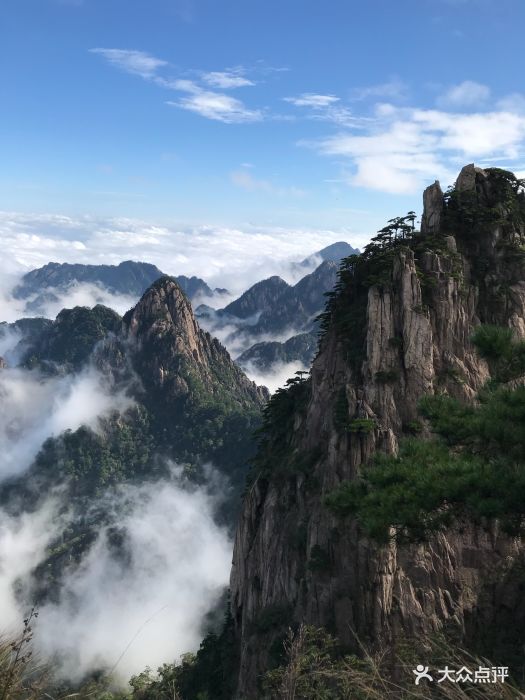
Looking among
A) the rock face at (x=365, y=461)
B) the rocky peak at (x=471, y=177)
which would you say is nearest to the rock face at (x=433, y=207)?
the rock face at (x=365, y=461)

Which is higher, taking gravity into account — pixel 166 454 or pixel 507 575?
pixel 166 454

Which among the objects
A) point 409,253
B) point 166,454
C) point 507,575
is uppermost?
point 166,454

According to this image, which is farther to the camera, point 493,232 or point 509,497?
point 493,232

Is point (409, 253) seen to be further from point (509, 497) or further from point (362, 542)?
point (509, 497)

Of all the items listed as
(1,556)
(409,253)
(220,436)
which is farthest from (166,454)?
(409,253)

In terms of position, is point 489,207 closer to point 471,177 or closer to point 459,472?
point 471,177

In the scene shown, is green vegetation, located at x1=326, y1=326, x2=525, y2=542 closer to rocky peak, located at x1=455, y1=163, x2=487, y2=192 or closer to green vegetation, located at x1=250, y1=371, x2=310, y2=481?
green vegetation, located at x1=250, y1=371, x2=310, y2=481

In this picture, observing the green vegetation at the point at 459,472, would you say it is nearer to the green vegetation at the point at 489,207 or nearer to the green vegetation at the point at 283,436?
the green vegetation at the point at 283,436
